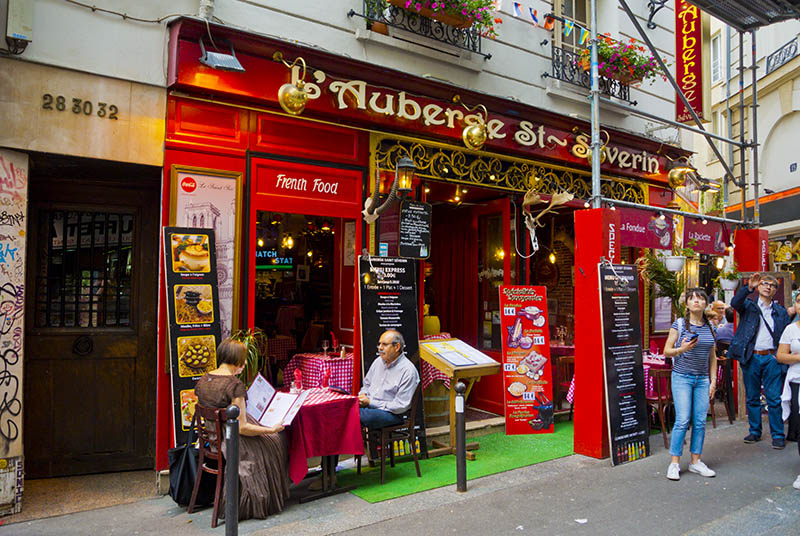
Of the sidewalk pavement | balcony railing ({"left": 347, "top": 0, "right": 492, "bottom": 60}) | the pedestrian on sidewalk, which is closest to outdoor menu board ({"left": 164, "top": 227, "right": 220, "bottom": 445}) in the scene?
the sidewalk pavement

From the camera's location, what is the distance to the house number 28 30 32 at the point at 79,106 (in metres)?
5.44

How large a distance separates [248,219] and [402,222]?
2050 mm

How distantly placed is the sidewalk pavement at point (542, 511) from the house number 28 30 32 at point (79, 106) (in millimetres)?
3673

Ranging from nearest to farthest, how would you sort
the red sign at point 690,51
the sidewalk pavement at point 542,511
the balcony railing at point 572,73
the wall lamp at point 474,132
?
the sidewalk pavement at point 542,511 < the wall lamp at point 474,132 < the balcony railing at point 572,73 < the red sign at point 690,51

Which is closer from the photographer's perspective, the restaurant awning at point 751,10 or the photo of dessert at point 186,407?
the photo of dessert at point 186,407

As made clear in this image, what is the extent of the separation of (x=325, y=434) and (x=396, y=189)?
3.00 m

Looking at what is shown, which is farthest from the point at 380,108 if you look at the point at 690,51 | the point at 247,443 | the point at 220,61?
the point at 690,51

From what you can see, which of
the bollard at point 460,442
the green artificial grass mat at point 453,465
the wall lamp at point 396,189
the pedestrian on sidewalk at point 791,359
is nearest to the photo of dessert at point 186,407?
the green artificial grass mat at point 453,465

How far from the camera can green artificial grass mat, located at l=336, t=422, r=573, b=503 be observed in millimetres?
5836

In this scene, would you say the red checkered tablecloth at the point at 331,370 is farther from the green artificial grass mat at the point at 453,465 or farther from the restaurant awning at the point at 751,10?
the restaurant awning at the point at 751,10

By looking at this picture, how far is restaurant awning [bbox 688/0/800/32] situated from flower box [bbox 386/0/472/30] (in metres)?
2.75

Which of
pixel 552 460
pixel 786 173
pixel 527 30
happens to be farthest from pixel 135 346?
pixel 786 173

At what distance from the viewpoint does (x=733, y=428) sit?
8422mm

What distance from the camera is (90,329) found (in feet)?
21.4
